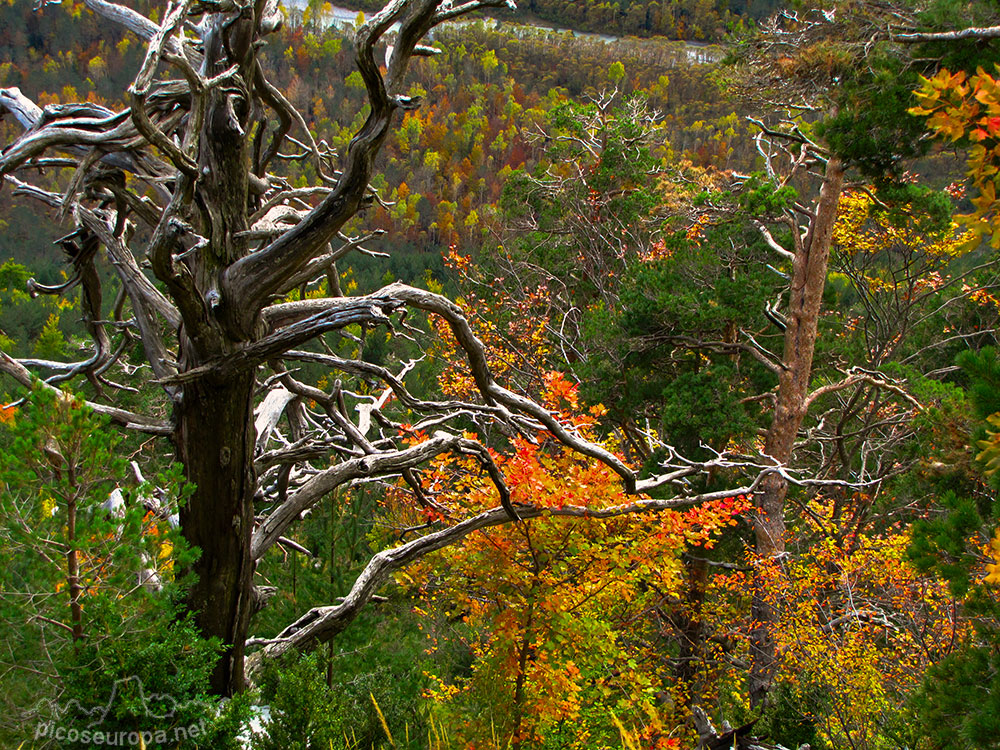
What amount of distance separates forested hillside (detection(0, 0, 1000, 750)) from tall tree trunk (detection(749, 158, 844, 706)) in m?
0.05

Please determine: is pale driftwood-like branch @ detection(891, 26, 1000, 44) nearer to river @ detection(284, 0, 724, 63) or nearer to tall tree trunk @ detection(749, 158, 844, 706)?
tall tree trunk @ detection(749, 158, 844, 706)

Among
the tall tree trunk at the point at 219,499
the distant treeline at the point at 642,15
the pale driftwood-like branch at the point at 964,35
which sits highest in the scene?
the distant treeline at the point at 642,15

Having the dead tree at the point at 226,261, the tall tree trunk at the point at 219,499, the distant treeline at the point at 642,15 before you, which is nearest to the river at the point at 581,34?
the distant treeline at the point at 642,15

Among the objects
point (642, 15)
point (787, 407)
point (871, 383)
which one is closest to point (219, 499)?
point (787, 407)

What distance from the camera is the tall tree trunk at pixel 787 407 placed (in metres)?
10.2

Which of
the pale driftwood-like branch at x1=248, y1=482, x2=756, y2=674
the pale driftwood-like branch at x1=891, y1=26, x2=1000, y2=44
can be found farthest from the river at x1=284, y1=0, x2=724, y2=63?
the pale driftwood-like branch at x1=248, y1=482, x2=756, y2=674

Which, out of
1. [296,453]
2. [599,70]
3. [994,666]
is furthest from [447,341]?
[599,70]

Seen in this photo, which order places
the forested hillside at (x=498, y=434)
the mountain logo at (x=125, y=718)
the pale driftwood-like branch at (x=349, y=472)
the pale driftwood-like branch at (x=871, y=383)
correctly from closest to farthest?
the mountain logo at (x=125, y=718) < the forested hillside at (x=498, y=434) < the pale driftwood-like branch at (x=349, y=472) < the pale driftwood-like branch at (x=871, y=383)

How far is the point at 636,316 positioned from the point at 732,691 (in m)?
7.05

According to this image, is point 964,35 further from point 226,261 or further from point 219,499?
point 219,499

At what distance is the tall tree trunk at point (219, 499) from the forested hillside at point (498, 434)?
0.06 ft

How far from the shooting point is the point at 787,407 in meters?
10.6

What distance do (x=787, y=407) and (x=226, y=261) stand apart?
362 inches

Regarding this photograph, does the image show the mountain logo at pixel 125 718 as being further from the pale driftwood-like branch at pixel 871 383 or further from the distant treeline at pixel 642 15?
the distant treeline at pixel 642 15
